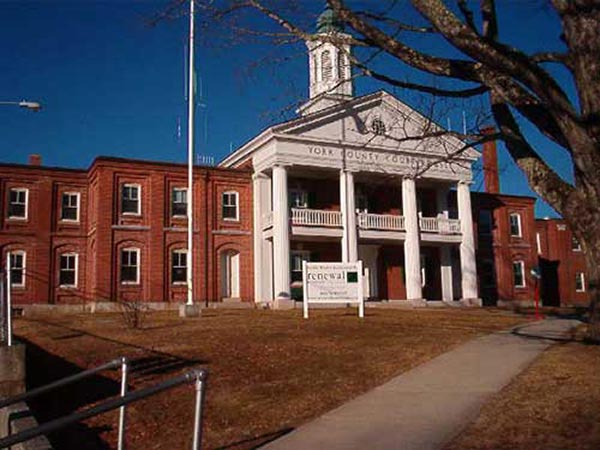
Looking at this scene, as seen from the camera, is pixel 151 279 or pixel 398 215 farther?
pixel 398 215

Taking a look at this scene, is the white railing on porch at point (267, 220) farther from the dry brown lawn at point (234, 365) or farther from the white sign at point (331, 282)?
the dry brown lawn at point (234, 365)

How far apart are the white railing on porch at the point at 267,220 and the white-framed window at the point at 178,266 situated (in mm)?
4301

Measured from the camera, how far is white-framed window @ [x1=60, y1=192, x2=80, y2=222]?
32125 millimetres

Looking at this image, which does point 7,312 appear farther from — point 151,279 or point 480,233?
point 480,233

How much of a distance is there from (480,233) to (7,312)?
35426mm

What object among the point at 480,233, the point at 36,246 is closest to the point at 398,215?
the point at 480,233

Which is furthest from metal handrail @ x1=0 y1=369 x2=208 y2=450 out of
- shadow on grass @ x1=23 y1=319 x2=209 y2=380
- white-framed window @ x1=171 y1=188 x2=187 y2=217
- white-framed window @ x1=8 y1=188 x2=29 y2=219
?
white-framed window @ x1=8 y1=188 x2=29 y2=219

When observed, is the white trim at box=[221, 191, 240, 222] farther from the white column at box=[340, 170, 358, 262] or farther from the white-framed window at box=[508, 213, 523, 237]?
the white-framed window at box=[508, 213, 523, 237]

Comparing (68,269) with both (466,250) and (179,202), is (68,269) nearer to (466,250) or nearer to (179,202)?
(179,202)

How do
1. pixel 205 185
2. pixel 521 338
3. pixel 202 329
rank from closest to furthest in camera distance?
1. pixel 521 338
2. pixel 202 329
3. pixel 205 185

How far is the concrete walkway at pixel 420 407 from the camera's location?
6414mm

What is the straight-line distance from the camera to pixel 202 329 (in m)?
17.0

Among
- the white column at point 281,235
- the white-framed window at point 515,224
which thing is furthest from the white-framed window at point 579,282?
the white column at point 281,235

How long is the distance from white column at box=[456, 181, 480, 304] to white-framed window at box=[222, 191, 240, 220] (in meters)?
12.6
